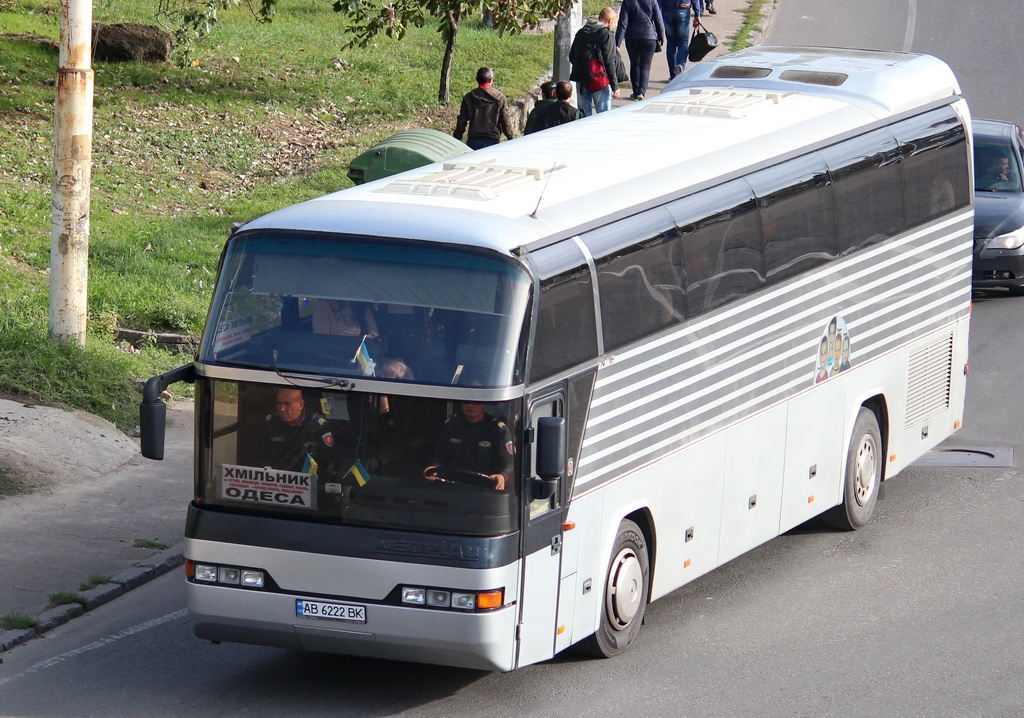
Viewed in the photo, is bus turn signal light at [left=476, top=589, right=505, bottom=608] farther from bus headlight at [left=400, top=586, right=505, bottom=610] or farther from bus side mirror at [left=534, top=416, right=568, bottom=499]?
bus side mirror at [left=534, top=416, right=568, bottom=499]

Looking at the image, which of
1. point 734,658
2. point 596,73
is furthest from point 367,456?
point 596,73

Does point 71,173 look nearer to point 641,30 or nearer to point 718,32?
point 641,30

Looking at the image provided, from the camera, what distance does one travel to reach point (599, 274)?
28.0ft

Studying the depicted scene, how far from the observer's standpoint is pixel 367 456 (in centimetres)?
778

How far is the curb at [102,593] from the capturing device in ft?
30.5

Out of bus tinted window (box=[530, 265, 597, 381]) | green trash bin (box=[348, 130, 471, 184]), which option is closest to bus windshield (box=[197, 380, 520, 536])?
bus tinted window (box=[530, 265, 597, 381])

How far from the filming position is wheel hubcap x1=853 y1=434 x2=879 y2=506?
38.8 feet

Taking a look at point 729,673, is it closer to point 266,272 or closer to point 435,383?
point 435,383

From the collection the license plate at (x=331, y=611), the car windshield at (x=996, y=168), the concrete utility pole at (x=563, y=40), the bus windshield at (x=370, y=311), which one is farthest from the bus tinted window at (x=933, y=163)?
the concrete utility pole at (x=563, y=40)

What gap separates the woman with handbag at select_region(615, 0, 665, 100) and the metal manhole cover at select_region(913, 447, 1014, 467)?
1273 centimetres

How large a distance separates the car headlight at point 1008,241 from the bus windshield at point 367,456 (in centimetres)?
1258

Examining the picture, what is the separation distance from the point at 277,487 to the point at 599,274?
218 centimetres

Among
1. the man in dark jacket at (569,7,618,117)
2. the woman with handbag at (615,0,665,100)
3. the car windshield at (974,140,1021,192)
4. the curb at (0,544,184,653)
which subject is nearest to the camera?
the curb at (0,544,184,653)

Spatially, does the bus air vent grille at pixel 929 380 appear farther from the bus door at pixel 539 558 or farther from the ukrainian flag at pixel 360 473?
the ukrainian flag at pixel 360 473
